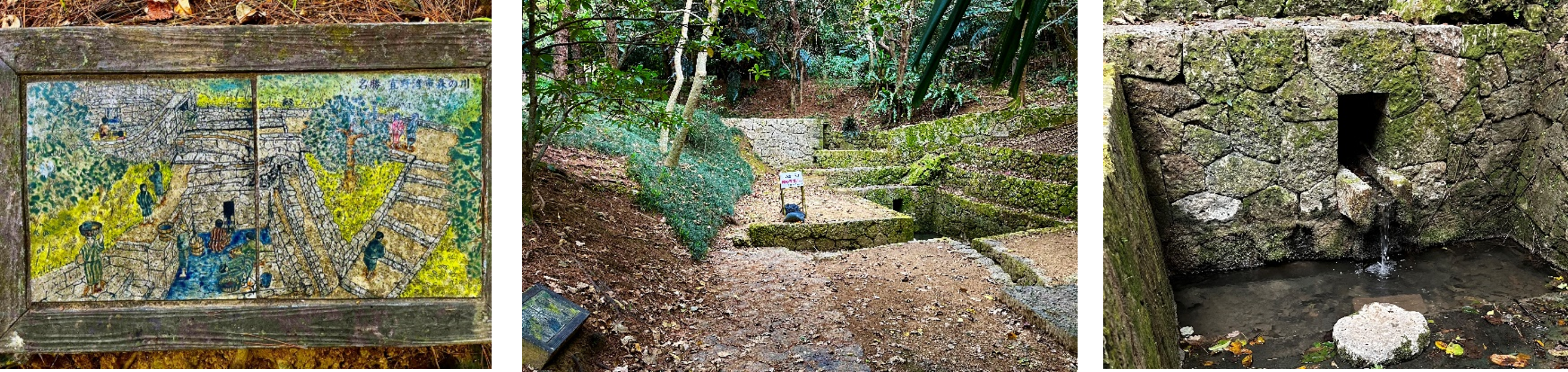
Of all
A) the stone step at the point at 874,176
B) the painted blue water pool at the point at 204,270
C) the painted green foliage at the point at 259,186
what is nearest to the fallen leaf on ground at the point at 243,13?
the painted green foliage at the point at 259,186

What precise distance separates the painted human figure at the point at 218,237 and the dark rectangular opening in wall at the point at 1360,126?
4365mm

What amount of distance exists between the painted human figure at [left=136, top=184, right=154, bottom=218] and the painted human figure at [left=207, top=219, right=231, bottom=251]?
0.53 ft

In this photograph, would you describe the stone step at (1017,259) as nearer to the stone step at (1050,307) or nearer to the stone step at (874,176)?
the stone step at (1050,307)

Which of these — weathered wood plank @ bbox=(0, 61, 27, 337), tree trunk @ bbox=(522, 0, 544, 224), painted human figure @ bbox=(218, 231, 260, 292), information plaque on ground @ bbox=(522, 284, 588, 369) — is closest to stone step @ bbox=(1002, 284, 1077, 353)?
information plaque on ground @ bbox=(522, 284, 588, 369)

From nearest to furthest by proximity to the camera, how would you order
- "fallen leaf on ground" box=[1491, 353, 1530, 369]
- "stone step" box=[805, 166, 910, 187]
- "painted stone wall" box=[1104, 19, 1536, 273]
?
"fallen leaf on ground" box=[1491, 353, 1530, 369] → "painted stone wall" box=[1104, 19, 1536, 273] → "stone step" box=[805, 166, 910, 187]

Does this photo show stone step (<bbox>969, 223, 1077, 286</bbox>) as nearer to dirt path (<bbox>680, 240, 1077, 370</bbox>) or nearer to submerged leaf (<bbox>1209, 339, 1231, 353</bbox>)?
dirt path (<bbox>680, 240, 1077, 370</bbox>)

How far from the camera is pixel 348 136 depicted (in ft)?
5.60

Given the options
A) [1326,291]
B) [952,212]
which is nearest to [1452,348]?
[1326,291]

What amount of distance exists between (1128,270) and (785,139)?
1241 cm

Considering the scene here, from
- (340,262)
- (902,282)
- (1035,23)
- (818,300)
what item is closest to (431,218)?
(340,262)

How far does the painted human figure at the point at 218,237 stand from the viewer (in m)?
1.74

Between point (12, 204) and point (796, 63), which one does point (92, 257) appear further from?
point (796, 63)

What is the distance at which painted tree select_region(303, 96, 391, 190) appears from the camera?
5.59ft

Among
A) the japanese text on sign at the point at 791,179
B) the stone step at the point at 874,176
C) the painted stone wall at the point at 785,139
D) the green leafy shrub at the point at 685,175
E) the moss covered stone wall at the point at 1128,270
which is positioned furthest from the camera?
the painted stone wall at the point at 785,139
